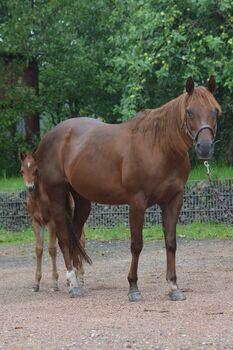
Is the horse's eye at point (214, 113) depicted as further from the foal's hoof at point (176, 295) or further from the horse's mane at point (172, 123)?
the foal's hoof at point (176, 295)

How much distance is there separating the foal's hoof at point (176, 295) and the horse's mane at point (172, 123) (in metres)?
1.38

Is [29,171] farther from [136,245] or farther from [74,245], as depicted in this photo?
[136,245]

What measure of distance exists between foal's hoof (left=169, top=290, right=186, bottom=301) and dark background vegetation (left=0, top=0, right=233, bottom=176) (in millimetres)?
6964

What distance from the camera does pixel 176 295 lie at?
757 centimetres

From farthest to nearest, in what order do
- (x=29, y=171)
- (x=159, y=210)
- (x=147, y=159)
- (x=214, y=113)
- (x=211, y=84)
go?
1. (x=159, y=210)
2. (x=29, y=171)
3. (x=147, y=159)
4. (x=211, y=84)
5. (x=214, y=113)

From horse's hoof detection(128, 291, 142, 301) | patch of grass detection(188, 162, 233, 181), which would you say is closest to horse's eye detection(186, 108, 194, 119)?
horse's hoof detection(128, 291, 142, 301)

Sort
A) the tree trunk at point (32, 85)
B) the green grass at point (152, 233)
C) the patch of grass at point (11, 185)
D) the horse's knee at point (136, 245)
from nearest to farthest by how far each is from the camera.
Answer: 1. the horse's knee at point (136, 245)
2. the green grass at point (152, 233)
3. the patch of grass at point (11, 185)
4. the tree trunk at point (32, 85)

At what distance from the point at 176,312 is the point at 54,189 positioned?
8.16ft

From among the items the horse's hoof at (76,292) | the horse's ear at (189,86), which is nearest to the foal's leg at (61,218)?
the horse's hoof at (76,292)

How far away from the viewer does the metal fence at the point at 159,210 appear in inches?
582

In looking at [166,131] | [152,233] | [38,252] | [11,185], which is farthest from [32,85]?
[166,131]

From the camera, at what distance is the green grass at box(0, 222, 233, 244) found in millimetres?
13875

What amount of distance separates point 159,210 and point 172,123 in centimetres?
763

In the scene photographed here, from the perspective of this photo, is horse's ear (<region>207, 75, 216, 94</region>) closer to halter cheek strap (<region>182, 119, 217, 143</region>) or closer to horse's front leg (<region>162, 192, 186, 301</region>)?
halter cheek strap (<region>182, 119, 217, 143</region>)
